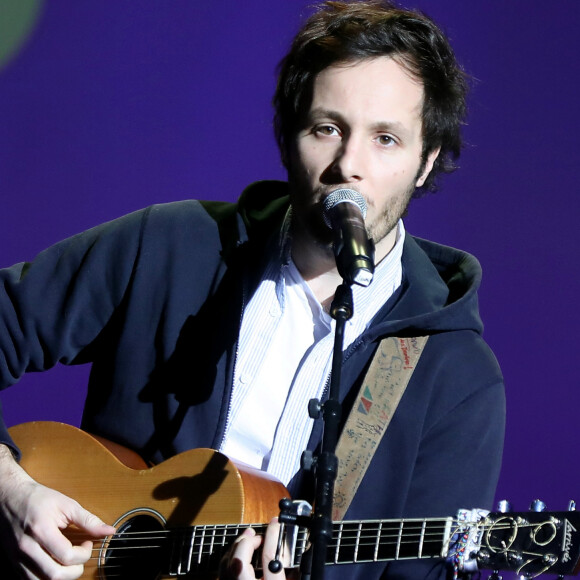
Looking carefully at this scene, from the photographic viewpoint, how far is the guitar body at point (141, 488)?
2.04 m

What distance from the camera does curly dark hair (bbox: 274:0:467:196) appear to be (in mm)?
2484

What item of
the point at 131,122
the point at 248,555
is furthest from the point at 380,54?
the point at 248,555

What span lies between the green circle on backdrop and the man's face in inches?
51.3

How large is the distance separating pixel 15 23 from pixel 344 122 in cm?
149

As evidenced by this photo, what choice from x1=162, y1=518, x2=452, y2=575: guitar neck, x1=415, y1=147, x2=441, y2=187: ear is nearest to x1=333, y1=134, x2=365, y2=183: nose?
x1=415, y1=147, x2=441, y2=187: ear

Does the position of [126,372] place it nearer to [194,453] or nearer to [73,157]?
[194,453]

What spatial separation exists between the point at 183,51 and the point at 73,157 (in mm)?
528

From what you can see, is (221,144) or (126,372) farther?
(221,144)

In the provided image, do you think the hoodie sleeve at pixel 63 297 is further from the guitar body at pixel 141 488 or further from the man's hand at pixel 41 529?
the man's hand at pixel 41 529

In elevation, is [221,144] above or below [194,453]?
above

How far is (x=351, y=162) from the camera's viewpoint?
226 cm

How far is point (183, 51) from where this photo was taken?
333 centimetres

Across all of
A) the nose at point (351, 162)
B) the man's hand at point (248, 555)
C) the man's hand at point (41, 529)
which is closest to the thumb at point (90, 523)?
the man's hand at point (41, 529)

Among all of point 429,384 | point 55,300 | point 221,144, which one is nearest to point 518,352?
point 429,384
